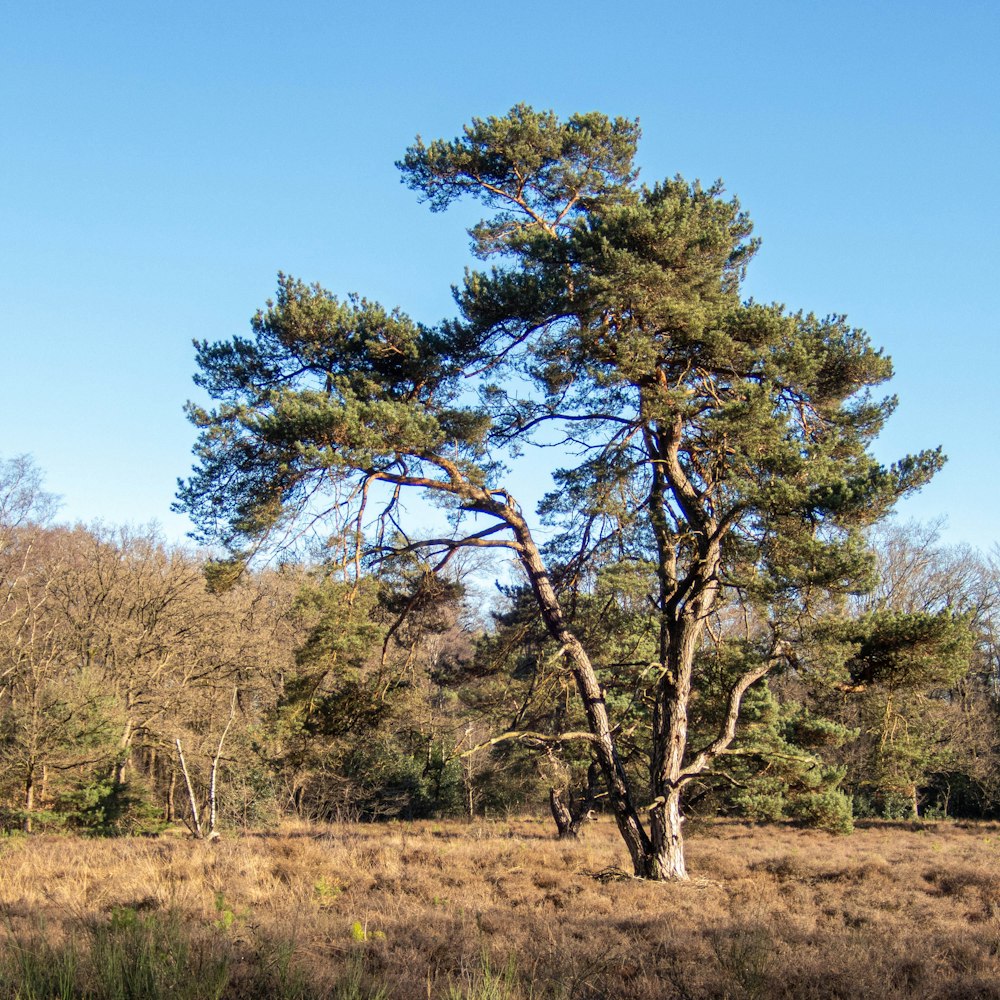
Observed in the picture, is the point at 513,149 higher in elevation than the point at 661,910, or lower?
higher

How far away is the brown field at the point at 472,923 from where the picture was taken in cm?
511

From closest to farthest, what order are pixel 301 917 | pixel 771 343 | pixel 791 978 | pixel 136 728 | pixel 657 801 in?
pixel 791 978 < pixel 301 917 < pixel 771 343 < pixel 657 801 < pixel 136 728

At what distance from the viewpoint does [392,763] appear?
29844 millimetres

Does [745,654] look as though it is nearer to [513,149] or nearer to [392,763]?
[513,149]

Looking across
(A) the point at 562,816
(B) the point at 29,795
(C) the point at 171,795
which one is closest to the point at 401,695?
(A) the point at 562,816

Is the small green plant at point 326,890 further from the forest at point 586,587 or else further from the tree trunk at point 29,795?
the tree trunk at point 29,795

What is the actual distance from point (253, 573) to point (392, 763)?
20830mm

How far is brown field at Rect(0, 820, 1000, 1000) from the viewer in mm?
5109

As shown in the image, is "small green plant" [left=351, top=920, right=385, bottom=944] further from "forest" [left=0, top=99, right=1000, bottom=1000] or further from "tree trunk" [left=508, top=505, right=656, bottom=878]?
"tree trunk" [left=508, top=505, right=656, bottom=878]

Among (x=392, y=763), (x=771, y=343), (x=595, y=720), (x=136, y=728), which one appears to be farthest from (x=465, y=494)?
(x=136, y=728)

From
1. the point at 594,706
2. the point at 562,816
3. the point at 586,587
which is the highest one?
the point at 586,587

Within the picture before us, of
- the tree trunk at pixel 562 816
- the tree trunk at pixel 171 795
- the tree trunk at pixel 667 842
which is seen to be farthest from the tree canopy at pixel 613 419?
the tree trunk at pixel 171 795

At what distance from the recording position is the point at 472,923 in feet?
26.7

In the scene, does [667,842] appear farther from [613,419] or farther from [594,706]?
[613,419]
